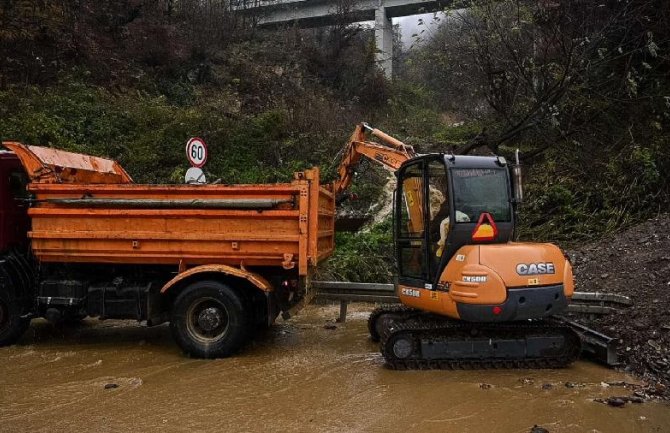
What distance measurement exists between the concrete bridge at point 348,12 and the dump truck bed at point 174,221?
761 inches

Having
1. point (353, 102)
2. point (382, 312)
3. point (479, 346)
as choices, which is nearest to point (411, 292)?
point (382, 312)

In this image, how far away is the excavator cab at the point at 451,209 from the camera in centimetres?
567

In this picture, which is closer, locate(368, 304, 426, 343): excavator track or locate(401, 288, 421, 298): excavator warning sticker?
locate(401, 288, 421, 298): excavator warning sticker

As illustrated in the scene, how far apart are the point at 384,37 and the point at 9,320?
22.8 m

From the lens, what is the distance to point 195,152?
8.40 m

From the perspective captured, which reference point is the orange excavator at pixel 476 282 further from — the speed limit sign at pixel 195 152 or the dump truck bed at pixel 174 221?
the speed limit sign at pixel 195 152

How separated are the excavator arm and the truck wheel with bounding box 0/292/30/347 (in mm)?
4227

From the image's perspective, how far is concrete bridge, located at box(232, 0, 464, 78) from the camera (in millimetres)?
24641

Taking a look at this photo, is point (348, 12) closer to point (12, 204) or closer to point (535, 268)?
point (12, 204)

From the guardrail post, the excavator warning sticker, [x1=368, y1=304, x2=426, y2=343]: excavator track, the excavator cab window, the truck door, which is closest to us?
the excavator cab window

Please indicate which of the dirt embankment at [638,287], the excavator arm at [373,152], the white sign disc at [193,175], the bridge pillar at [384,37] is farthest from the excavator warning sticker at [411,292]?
the bridge pillar at [384,37]

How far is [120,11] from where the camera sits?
18.7 metres

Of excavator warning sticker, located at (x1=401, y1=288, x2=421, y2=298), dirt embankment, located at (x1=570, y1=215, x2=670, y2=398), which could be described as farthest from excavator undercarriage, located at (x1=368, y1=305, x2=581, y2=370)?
dirt embankment, located at (x1=570, y1=215, x2=670, y2=398)

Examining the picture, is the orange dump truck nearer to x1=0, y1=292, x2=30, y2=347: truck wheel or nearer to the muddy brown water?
x1=0, y1=292, x2=30, y2=347: truck wheel
